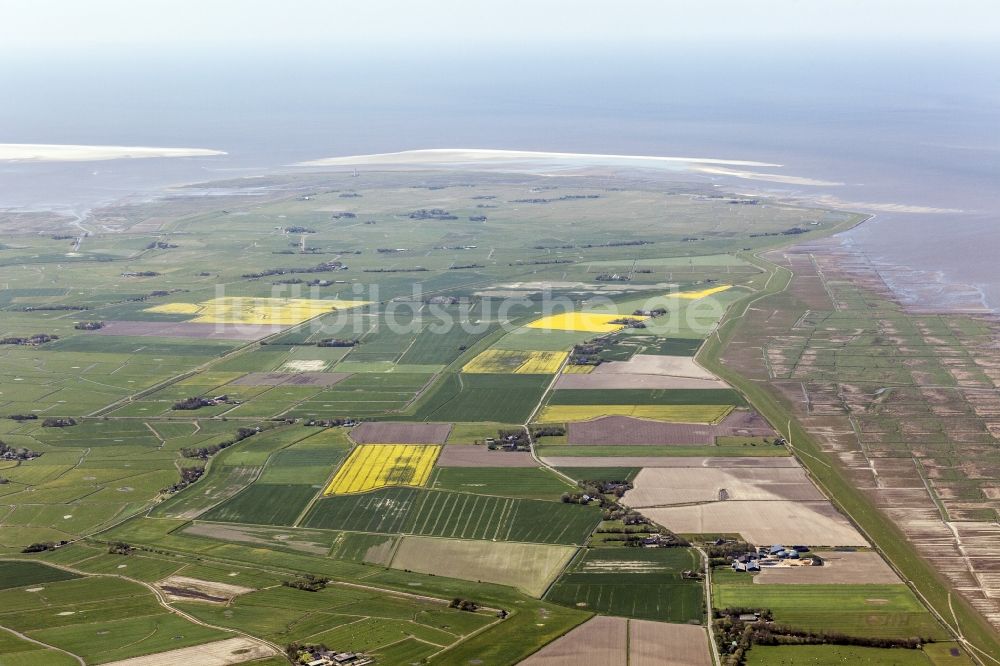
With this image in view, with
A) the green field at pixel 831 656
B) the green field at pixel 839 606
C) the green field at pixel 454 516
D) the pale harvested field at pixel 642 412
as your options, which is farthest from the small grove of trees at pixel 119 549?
the green field at pixel 831 656

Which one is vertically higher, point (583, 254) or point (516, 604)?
point (583, 254)

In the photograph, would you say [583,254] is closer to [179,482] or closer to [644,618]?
[179,482]

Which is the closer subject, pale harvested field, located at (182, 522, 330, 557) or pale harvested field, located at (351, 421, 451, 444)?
pale harvested field, located at (182, 522, 330, 557)

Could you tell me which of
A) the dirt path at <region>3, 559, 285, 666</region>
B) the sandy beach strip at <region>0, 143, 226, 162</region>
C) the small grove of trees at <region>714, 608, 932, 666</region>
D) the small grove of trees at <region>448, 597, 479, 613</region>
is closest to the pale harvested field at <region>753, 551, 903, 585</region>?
the small grove of trees at <region>714, 608, 932, 666</region>

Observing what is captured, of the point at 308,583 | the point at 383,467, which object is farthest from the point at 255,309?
the point at 308,583

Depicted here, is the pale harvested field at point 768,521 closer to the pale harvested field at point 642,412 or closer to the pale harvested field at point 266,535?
the pale harvested field at point 642,412

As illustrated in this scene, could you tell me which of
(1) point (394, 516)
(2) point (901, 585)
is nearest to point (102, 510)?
(1) point (394, 516)

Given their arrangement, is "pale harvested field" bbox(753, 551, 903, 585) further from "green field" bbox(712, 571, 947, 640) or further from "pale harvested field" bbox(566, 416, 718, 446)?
"pale harvested field" bbox(566, 416, 718, 446)
